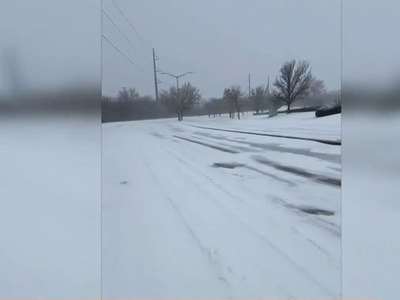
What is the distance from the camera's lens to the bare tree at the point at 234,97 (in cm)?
155

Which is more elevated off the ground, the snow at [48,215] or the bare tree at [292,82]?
the bare tree at [292,82]

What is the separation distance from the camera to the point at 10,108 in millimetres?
1408

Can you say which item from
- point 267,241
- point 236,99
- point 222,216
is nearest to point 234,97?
point 236,99

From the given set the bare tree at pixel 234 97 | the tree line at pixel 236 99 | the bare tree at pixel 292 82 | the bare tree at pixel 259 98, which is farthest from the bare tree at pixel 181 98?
the bare tree at pixel 292 82

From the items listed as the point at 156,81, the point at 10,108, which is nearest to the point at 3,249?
the point at 10,108

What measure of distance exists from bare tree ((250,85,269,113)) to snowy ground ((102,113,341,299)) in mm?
179

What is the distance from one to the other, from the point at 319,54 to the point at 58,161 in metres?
1.52

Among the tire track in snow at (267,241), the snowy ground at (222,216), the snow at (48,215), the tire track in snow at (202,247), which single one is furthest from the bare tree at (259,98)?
the snow at (48,215)

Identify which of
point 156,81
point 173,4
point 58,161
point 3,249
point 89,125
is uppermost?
point 173,4

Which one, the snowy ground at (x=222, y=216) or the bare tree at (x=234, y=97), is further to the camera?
the bare tree at (x=234, y=97)

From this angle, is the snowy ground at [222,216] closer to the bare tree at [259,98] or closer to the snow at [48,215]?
the snow at [48,215]

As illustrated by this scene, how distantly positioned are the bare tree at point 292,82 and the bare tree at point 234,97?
0.21m

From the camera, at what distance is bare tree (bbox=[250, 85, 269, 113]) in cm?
154

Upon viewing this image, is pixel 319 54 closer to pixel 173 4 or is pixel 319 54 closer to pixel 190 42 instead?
pixel 190 42
